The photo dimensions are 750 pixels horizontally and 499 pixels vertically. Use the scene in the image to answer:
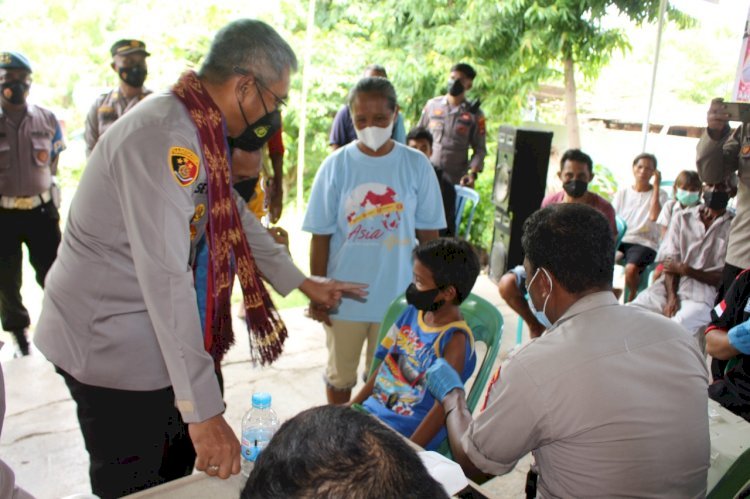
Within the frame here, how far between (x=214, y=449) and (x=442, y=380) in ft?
2.67

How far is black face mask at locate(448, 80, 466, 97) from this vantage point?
5996 millimetres

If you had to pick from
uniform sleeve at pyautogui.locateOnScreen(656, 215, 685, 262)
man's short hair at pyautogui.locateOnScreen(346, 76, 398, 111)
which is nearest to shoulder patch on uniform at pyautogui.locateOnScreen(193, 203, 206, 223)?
man's short hair at pyautogui.locateOnScreen(346, 76, 398, 111)

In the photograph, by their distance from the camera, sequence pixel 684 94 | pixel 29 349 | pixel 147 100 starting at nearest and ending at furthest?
1. pixel 147 100
2. pixel 29 349
3. pixel 684 94

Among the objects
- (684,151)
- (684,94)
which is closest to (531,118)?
(684,94)

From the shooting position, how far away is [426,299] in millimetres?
2363

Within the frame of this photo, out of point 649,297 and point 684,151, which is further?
point 684,151

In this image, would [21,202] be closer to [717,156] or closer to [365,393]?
[365,393]

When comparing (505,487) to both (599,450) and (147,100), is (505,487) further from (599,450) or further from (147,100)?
(147,100)

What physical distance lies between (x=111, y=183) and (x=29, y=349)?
10.5ft

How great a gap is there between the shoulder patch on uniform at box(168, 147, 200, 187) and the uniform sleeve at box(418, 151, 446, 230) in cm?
151

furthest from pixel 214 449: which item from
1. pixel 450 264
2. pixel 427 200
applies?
pixel 427 200

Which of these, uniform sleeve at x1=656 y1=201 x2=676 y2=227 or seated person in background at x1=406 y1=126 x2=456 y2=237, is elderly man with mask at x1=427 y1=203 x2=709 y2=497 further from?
uniform sleeve at x1=656 y1=201 x2=676 y2=227

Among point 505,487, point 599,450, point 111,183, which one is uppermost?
point 111,183

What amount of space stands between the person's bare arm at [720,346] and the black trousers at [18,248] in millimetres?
3895
